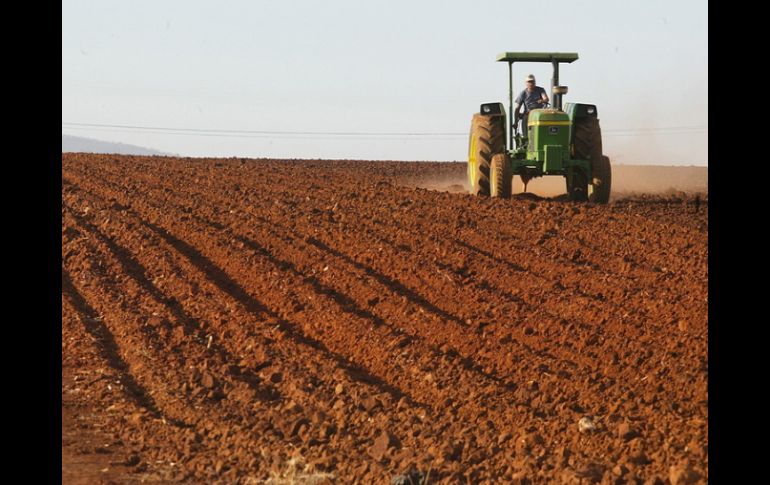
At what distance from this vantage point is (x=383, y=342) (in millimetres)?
9039

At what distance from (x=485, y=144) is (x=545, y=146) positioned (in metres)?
1.09

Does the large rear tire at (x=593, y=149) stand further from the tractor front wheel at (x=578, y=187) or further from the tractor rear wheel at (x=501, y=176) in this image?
the tractor rear wheel at (x=501, y=176)

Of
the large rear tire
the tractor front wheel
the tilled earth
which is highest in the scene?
the large rear tire

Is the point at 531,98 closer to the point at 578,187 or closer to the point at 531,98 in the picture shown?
the point at 531,98

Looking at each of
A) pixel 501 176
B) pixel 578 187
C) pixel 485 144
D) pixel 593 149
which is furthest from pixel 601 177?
pixel 485 144

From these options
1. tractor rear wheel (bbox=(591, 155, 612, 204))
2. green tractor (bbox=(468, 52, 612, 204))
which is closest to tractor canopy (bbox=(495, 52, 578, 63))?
green tractor (bbox=(468, 52, 612, 204))

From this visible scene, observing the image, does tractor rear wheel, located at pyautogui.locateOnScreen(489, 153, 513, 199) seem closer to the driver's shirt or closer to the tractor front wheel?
the driver's shirt

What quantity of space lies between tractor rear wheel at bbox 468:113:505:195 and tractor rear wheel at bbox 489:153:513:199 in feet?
1.11

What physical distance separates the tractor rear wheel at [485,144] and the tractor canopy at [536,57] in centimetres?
100

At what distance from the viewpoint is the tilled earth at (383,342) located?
21.0 ft

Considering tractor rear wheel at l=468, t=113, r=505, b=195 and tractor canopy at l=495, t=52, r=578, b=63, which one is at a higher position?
tractor canopy at l=495, t=52, r=578, b=63

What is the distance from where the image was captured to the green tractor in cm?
1614
